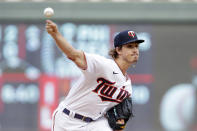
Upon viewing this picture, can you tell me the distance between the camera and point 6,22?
11062mm

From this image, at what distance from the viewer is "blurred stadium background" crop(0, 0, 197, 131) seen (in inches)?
423

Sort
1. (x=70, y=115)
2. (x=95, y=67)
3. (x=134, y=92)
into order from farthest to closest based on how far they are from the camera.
Result: (x=134, y=92) < (x=70, y=115) < (x=95, y=67)

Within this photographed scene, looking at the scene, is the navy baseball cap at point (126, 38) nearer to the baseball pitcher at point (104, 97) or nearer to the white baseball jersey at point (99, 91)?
the baseball pitcher at point (104, 97)

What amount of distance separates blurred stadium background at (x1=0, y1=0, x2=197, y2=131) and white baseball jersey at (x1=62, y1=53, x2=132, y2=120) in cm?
601

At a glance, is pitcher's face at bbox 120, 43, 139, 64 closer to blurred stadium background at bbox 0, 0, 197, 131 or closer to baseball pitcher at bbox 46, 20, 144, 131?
baseball pitcher at bbox 46, 20, 144, 131

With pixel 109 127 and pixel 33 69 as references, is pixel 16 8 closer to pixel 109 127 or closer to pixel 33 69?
pixel 33 69

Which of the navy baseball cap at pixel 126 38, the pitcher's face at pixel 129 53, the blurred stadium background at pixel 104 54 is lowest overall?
the blurred stadium background at pixel 104 54

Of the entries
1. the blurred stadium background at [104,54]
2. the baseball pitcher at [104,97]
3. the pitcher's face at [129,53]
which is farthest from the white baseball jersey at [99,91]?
the blurred stadium background at [104,54]

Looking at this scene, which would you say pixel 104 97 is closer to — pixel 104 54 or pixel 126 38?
pixel 126 38

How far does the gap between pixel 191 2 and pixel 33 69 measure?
346cm

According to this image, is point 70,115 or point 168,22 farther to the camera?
point 168,22

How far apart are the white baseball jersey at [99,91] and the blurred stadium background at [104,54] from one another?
19.7 feet

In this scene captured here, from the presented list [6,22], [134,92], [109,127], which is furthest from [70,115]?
[6,22]

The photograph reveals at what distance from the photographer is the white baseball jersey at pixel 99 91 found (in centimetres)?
443
